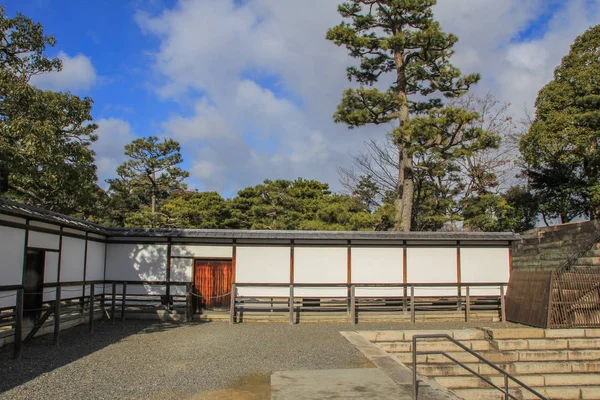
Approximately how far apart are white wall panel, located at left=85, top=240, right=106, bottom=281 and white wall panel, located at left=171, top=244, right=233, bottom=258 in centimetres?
217

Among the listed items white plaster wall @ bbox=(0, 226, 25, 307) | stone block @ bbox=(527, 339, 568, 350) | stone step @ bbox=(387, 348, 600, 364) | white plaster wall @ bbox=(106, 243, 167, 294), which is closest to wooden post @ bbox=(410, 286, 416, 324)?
→ stone step @ bbox=(387, 348, 600, 364)

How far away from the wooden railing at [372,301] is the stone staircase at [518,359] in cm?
248

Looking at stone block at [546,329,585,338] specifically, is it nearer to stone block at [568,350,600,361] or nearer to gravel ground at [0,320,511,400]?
stone block at [568,350,600,361]

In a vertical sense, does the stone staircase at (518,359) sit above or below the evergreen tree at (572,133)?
below

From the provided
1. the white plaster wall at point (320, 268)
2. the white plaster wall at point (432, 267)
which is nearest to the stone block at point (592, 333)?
the white plaster wall at point (432, 267)

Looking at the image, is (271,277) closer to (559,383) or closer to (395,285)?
(395,285)

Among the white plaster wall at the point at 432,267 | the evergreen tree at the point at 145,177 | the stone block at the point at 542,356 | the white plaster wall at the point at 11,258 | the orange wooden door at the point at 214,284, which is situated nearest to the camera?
the white plaster wall at the point at 11,258

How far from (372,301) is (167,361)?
7892 mm

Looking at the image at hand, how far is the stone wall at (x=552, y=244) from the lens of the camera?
1540 cm

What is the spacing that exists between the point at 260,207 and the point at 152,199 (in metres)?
8.52

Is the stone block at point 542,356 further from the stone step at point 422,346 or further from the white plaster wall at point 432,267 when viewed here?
the white plaster wall at point 432,267

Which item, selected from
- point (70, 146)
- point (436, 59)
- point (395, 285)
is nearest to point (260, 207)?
point (436, 59)

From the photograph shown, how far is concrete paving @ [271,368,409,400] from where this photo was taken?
5612mm

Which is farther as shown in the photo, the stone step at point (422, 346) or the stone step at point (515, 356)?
the stone step at point (422, 346)
